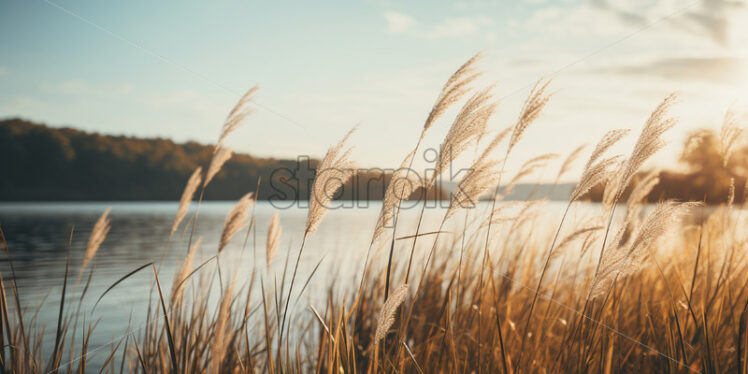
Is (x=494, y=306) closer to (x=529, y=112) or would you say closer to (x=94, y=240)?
(x=529, y=112)

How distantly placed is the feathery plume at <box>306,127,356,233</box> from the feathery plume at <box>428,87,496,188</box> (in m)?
0.39

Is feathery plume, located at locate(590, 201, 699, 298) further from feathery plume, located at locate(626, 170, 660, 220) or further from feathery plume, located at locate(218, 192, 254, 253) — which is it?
feathery plume, located at locate(218, 192, 254, 253)

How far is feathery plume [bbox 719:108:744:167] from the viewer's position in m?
2.75

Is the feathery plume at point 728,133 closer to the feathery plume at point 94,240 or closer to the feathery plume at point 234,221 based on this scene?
the feathery plume at point 234,221

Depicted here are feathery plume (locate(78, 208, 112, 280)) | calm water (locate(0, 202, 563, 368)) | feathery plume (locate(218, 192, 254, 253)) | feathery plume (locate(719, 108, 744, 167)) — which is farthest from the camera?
calm water (locate(0, 202, 563, 368))

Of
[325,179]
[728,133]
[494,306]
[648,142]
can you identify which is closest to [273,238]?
[325,179]

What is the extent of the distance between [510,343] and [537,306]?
125cm

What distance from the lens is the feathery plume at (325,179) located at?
1.83 m

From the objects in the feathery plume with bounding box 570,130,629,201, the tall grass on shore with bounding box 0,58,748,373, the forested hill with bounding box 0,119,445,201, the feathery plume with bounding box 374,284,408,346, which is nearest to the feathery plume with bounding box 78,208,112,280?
the tall grass on shore with bounding box 0,58,748,373

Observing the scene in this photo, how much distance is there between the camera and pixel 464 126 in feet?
6.04

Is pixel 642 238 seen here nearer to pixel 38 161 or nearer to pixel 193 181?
pixel 193 181

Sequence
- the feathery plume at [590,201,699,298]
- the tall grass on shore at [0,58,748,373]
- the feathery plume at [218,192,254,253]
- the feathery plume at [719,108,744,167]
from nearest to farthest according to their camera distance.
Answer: the feathery plume at [590,201,699,298] → the tall grass on shore at [0,58,748,373] → the feathery plume at [218,192,254,253] → the feathery plume at [719,108,744,167]

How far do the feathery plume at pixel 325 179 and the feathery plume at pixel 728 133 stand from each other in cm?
256

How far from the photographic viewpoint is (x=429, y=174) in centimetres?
196
